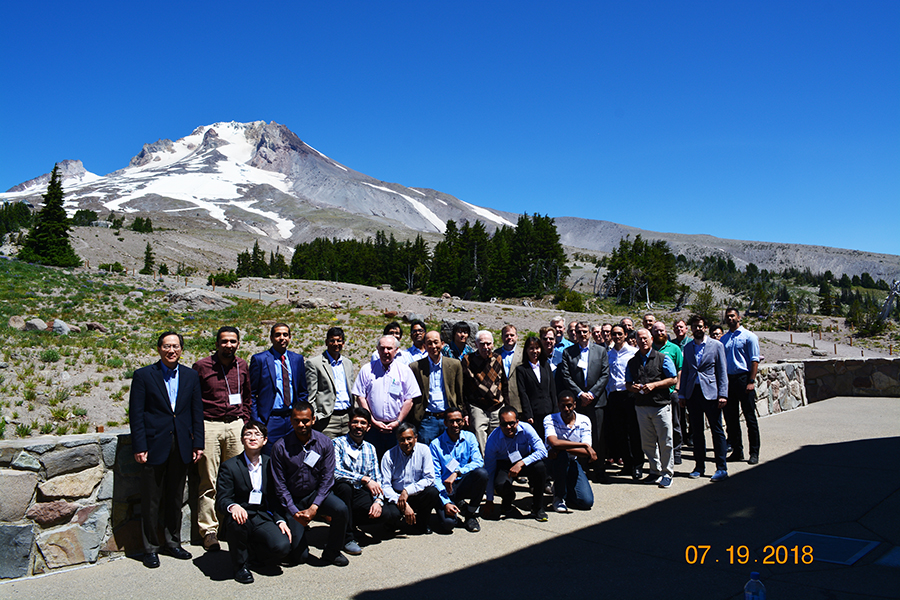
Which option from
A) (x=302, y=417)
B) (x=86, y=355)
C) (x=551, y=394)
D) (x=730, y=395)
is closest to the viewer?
(x=302, y=417)

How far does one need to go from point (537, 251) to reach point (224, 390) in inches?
2774

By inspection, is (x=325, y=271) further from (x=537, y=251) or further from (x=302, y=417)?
(x=302, y=417)

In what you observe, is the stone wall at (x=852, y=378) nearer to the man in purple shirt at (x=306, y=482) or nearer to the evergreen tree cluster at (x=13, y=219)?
the man in purple shirt at (x=306, y=482)

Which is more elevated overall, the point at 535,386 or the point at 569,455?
the point at 535,386

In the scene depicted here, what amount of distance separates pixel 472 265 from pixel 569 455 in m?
66.0

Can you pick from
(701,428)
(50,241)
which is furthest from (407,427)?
(50,241)

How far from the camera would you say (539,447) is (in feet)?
17.6

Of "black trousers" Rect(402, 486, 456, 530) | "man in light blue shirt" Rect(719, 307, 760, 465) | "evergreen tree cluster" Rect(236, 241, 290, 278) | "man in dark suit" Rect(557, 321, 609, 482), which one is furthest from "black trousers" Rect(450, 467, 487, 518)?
"evergreen tree cluster" Rect(236, 241, 290, 278)

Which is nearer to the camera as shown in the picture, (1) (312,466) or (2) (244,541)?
(2) (244,541)

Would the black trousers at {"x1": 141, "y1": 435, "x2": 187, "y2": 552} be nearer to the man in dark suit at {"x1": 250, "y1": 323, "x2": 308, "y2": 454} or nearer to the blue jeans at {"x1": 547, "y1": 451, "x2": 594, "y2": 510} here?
the man in dark suit at {"x1": 250, "y1": 323, "x2": 308, "y2": 454}

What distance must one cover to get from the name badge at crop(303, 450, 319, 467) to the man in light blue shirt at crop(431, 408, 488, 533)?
1.07 m

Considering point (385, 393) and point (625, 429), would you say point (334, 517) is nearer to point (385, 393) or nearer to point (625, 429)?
point (385, 393)

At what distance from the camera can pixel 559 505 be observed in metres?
5.36

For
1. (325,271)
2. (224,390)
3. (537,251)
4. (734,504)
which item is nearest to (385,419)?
(224,390)
